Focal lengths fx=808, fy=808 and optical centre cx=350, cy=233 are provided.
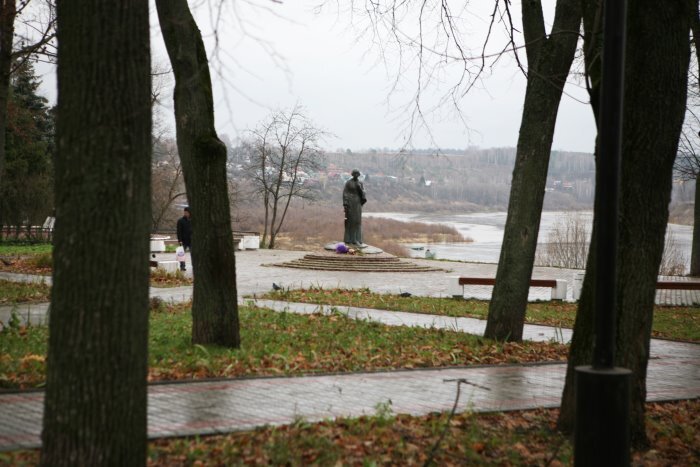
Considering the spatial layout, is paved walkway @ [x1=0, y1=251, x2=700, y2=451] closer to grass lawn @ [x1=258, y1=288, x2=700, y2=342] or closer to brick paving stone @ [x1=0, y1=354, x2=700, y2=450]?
brick paving stone @ [x1=0, y1=354, x2=700, y2=450]

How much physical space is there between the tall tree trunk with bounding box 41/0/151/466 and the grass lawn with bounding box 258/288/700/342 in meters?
11.6

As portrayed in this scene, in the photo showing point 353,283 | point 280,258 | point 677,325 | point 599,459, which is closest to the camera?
point 599,459

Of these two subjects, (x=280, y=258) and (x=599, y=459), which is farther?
(x=280, y=258)

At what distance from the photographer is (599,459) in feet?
15.6

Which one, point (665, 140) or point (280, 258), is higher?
point (665, 140)

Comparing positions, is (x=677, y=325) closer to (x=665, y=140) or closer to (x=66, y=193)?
(x=665, y=140)

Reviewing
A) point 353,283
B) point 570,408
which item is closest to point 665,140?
point 570,408

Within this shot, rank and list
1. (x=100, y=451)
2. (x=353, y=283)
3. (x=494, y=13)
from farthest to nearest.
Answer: (x=353, y=283)
(x=494, y=13)
(x=100, y=451)

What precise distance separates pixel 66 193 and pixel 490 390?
5270 mm

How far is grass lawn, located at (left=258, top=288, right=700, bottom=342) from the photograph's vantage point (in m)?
15.1

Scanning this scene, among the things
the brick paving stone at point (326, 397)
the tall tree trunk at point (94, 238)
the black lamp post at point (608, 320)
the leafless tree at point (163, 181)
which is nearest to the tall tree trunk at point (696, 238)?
the brick paving stone at point (326, 397)

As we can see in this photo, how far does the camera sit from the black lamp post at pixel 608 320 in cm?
475

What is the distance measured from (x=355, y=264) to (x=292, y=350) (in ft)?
62.7

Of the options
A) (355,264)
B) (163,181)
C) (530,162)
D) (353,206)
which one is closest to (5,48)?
(530,162)
